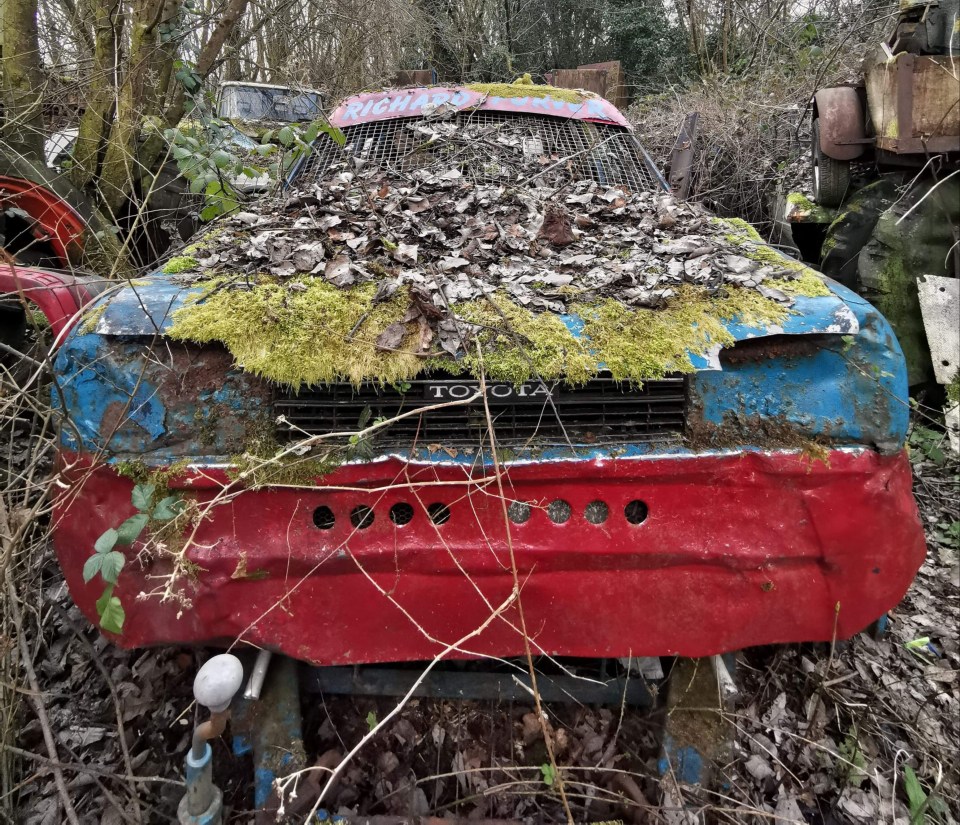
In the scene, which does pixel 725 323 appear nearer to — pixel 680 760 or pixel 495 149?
pixel 680 760

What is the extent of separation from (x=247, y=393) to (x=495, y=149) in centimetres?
205

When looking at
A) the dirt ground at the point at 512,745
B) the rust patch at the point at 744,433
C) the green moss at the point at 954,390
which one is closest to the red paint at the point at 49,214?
the dirt ground at the point at 512,745

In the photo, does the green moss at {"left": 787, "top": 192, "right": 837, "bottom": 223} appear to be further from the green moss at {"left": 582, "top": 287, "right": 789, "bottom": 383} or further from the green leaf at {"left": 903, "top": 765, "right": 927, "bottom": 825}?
the green leaf at {"left": 903, "top": 765, "right": 927, "bottom": 825}

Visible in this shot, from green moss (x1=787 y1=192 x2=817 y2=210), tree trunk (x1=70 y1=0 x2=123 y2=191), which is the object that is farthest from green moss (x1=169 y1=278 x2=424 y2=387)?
green moss (x1=787 y1=192 x2=817 y2=210)

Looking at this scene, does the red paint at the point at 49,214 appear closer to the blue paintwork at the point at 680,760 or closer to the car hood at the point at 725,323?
the car hood at the point at 725,323

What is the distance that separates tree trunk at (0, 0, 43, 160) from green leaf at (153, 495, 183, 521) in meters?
3.91

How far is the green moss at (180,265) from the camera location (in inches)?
83.0

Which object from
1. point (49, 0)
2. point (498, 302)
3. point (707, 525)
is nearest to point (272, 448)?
point (498, 302)

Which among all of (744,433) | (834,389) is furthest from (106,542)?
(834,389)

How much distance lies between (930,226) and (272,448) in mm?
4512

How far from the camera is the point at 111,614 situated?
152 cm

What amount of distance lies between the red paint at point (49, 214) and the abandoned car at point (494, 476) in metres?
2.68

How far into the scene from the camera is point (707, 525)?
1.65m

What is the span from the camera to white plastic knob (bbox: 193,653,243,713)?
1.34 m
